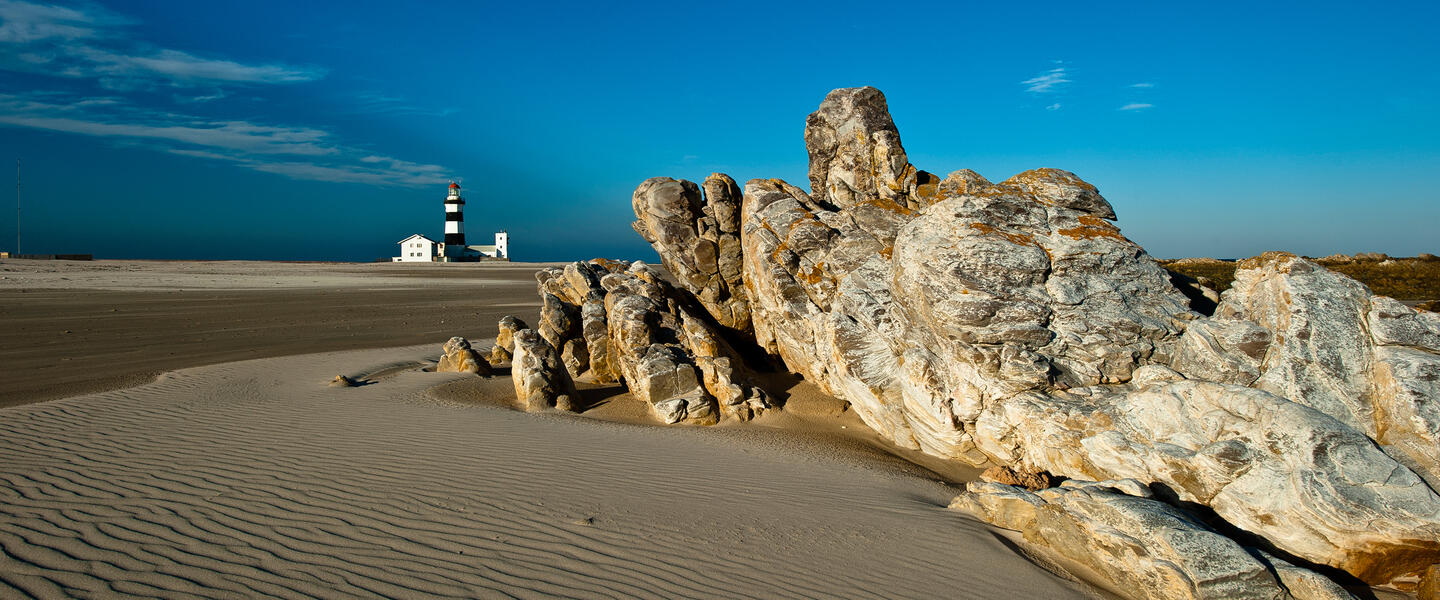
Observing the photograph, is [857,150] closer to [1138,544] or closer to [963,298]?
[963,298]

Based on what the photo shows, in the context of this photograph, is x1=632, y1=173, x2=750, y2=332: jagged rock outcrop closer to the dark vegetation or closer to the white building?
the dark vegetation

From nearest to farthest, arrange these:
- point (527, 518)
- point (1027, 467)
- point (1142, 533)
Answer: point (1142, 533), point (527, 518), point (1027, 467)

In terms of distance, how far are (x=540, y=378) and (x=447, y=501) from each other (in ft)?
20.8

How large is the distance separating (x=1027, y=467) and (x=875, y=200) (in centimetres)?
608

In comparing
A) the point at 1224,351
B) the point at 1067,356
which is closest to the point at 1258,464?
the point at 1224,351

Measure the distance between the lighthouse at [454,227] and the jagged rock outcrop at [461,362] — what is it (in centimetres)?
8876

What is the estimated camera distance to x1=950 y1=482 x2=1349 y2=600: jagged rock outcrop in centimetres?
621

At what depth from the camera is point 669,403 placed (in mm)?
13406

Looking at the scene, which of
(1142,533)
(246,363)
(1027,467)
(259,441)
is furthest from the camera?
(246,363)

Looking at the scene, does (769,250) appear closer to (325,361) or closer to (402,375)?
(402,375)

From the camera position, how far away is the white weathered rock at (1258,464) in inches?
260

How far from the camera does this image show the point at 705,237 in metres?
17.0

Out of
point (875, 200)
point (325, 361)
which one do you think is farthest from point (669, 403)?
point (325, 361)

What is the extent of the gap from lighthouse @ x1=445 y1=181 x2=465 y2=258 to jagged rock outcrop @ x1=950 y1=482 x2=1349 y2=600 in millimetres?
103095
